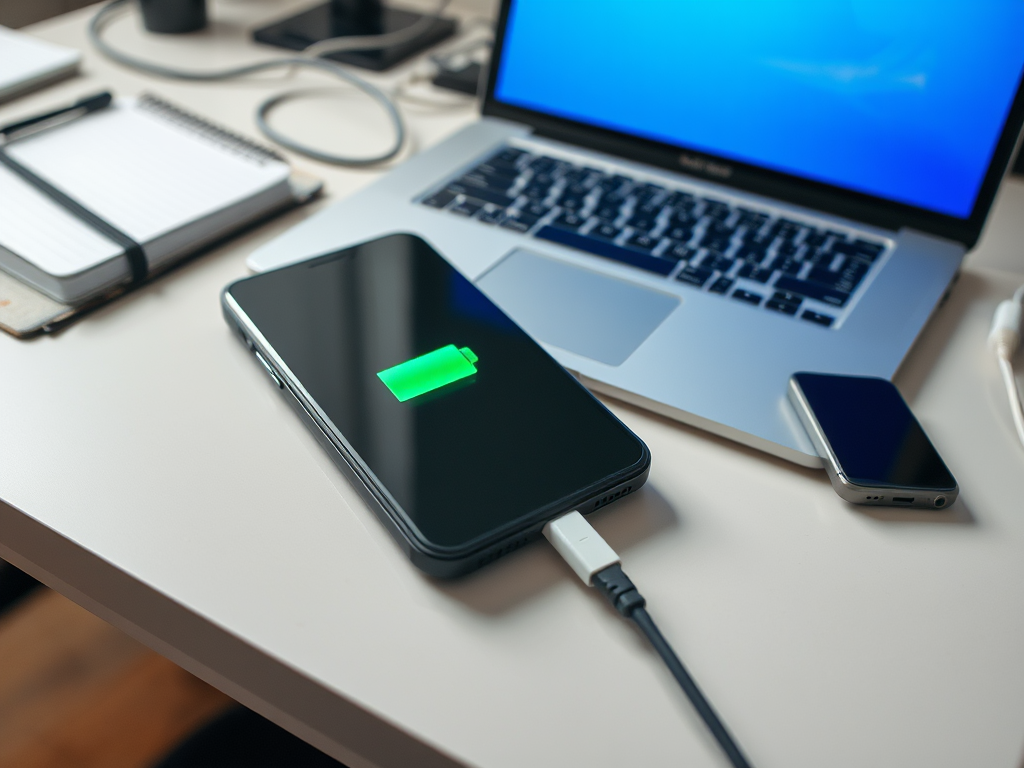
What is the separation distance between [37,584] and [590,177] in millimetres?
548

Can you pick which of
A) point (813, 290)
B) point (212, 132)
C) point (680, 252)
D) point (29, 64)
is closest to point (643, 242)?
point (680, 252)

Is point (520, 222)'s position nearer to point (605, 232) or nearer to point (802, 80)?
point (605, 232)

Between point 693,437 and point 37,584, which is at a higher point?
point 693,437

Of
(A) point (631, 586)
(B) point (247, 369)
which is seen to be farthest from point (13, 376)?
(A) point (631, 586)

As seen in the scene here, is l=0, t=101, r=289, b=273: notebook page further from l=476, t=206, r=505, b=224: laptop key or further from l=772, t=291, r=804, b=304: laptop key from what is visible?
l=772, t=291, r=804, b=304: laptop key

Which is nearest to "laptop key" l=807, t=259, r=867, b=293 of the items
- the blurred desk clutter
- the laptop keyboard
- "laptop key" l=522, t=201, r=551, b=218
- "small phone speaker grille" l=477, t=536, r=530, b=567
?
the laptop keyboard

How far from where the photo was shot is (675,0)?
697 mm

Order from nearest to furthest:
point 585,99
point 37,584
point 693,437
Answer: point 693,437
point 37,584
point 585,99

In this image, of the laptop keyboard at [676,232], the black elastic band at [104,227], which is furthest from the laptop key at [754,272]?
the black elastic band at [104,227]

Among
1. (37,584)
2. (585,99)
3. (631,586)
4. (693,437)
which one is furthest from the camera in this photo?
(585,99)

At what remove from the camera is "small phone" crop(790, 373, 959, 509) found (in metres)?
0.46

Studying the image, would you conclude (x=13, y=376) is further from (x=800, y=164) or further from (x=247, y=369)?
(x=800, y=164)

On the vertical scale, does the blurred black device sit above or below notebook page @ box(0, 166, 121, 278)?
above

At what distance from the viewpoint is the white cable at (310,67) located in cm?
80
